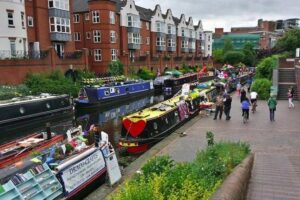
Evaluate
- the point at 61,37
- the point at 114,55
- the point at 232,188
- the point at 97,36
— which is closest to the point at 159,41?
the point at 114,55

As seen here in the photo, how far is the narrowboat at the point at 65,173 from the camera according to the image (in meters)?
8.55

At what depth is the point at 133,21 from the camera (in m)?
55.8

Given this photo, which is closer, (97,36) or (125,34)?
(97,36)

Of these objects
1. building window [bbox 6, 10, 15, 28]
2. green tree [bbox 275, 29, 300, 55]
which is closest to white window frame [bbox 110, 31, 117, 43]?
building window [bbox 6, 10, 15, 28]

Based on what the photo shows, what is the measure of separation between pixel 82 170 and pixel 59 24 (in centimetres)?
3336

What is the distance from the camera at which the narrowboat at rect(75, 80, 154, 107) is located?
1249 inches

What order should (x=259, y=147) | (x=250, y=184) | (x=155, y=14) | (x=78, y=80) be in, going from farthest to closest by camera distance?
(x=155, y=14), (x=78, y=80), (x=259, y=147), (x=250, y=184)

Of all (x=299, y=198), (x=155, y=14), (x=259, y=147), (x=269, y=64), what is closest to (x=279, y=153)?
(x=259, y=147)

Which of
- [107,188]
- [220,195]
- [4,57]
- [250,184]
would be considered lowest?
[107,188]

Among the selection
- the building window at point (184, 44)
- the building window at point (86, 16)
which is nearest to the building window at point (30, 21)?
the building window at point (86, 16)

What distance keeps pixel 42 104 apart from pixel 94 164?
17.0 metres

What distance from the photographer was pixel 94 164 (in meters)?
11.4

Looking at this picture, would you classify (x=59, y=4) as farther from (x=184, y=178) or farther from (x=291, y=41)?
(x=291, y=41)

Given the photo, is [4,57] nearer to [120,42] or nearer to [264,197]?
[120,42]
